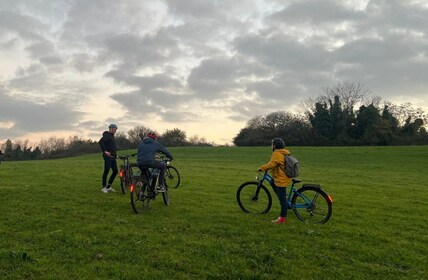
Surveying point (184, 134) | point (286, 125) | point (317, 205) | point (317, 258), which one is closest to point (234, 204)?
point (317, 205)

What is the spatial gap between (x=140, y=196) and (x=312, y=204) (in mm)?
4325

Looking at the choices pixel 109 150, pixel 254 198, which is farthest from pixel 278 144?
pixel 109 150

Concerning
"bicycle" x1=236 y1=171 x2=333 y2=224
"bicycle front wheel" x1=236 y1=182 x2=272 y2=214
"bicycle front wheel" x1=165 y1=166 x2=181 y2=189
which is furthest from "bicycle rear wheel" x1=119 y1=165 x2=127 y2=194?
"bicycle" x1=236 y1=171 x2=333 y2=224

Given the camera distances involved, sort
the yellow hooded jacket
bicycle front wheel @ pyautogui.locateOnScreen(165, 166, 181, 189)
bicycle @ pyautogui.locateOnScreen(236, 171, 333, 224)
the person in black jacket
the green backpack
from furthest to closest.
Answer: bicycle front wheel @ pyautogui.locateOnScreen(165, 166, 181, 189) < the person in black jacket < bicycle @ pyautogui.locateOnScreen(236, 171, 333, 224) < the yellow hooded jacket < the green backpack

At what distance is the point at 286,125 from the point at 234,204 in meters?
77.2

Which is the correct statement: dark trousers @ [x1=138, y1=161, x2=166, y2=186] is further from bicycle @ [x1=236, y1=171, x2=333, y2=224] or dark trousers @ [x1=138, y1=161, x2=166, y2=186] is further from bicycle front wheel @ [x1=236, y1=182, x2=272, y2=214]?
bicycle @ [x1=236, y1=171, x2=333, y2=224]

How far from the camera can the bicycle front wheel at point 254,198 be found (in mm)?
9492

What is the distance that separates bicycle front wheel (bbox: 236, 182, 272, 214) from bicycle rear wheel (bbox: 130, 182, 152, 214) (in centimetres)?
246

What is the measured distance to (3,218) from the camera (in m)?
8.44

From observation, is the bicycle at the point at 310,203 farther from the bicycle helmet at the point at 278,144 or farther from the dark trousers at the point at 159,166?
the dark trousers at the point at 159,166

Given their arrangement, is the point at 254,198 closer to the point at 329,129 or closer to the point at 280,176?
the point at 280,176

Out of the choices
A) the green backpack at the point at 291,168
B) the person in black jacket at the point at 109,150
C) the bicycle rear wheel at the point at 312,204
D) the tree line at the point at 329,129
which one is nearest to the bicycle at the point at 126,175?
the person in black jacket at the point at 109,150

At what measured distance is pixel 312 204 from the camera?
344 inches

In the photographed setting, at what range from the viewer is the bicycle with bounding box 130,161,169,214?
9305 millimetres
